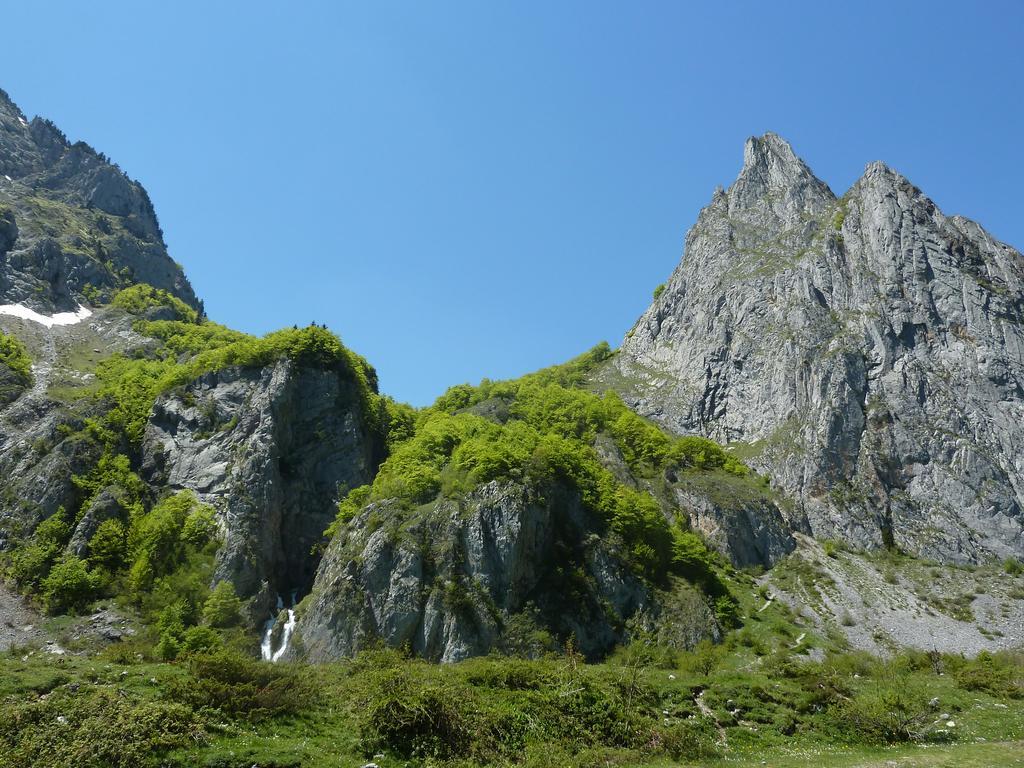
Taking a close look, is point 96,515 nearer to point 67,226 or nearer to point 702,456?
point 702,456

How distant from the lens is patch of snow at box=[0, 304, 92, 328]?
10712 centimetres

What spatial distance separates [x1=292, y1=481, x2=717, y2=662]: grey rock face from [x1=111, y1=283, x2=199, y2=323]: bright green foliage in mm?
89252

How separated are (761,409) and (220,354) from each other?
79.1 m

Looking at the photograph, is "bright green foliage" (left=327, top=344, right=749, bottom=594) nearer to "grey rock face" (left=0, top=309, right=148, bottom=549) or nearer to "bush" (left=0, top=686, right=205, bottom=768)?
"grey rock face" (left=0, top=309, right=148, bottom=549)

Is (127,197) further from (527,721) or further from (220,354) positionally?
(527,721)

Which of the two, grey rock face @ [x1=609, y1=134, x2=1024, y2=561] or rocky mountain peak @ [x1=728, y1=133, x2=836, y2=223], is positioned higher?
rocky mountain peak @ [x1=728, y1=133, x2=836, y2=223]

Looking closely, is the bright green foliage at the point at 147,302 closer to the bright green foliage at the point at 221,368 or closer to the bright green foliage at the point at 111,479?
the bright green foliage at the point at 221,368

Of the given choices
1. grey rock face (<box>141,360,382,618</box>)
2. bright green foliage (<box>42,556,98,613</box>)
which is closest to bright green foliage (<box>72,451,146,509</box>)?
grey rock face (<box>141,360,382,618</box>)

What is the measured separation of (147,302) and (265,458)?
77.9 meters

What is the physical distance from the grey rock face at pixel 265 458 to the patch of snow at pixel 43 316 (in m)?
48.0

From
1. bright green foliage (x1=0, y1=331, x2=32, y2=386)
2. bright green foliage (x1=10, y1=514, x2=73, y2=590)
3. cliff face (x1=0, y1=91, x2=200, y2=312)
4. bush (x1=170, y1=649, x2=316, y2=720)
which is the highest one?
cliff face (x1=0, y1=91, x2=200, y2=312)

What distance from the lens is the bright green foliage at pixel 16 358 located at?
8306 cm

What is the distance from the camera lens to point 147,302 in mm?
127750

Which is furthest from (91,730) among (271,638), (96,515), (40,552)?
(96,515)
